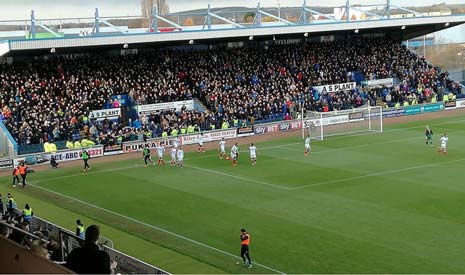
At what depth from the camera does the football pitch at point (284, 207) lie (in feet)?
68.7

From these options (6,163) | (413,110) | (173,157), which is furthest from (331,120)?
(6,163)

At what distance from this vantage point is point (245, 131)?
164 feet

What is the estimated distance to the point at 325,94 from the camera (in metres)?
58.1

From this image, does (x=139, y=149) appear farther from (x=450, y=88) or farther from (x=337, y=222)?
(x=450, y=88)

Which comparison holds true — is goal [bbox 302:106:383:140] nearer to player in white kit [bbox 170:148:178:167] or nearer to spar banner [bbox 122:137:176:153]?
spar banner [bbox 122:137:176:153]

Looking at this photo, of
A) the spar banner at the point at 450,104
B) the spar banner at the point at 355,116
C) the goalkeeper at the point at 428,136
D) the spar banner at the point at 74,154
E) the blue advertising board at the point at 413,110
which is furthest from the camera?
the spar banner at the point at 450,104

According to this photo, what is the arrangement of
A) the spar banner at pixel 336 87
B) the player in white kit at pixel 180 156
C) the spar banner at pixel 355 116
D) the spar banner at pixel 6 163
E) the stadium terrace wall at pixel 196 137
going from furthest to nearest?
the spar banner at pixel 336 87 → the spar banner at pixel 355 116 → the stadium terrace wall at pixel 196 137 → the spar banner at pixel 6 163 → the player in white kit at pixel 180 156

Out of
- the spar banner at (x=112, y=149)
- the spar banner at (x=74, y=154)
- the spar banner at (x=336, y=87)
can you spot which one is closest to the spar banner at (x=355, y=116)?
the spar banner at (x=336, y=87)

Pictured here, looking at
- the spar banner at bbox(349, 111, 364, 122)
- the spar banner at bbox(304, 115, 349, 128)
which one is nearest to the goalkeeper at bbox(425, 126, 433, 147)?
the spar banner at bbox(349, 111, 364, 122)

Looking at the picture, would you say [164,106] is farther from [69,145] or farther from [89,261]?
[89,261]

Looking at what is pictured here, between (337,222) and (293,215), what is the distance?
2055 mm

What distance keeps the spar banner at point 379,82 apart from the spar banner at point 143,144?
22820mm

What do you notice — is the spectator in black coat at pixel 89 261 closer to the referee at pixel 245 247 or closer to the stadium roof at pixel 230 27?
the referee at pixel 245 247

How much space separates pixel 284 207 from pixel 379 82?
123ft
